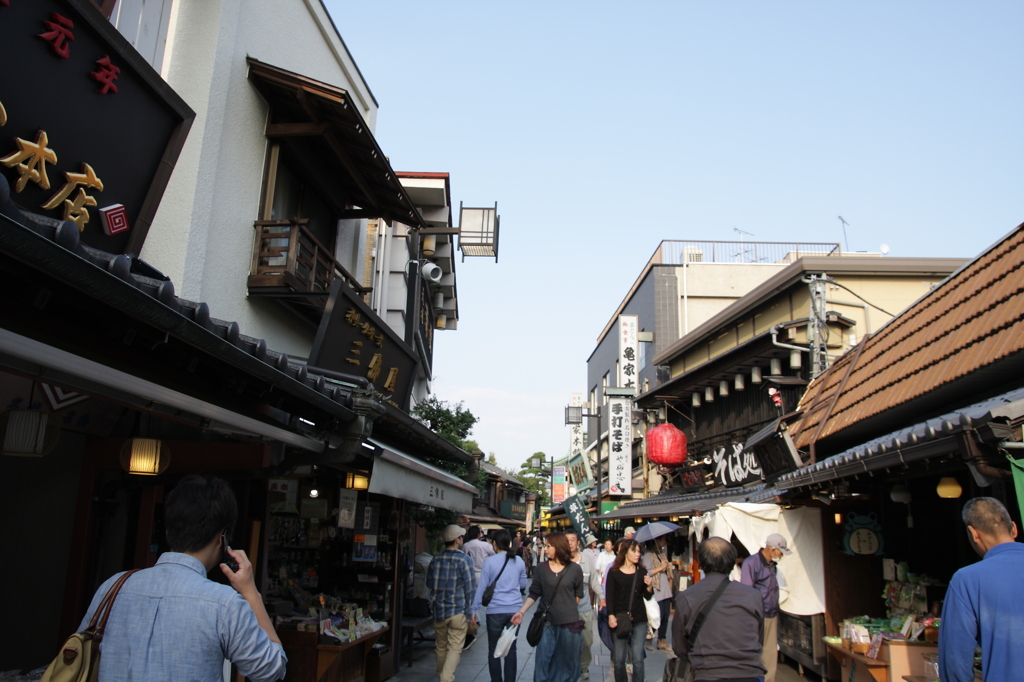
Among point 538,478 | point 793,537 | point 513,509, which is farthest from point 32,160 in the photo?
point 538,478

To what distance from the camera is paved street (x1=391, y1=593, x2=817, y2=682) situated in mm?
10336

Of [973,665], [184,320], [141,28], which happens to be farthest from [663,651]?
[141,28]

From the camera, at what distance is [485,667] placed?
35.9 ft

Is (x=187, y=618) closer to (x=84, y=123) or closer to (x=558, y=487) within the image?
(x=84, y=123)

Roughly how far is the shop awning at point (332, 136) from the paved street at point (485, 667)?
7.87 meters

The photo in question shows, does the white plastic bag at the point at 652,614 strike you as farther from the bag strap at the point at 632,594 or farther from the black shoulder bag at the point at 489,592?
the black shoulder bag at the point at 489,592

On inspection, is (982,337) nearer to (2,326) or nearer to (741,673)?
(741,673)

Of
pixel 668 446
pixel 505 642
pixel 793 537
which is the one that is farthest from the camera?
pixel 668 446

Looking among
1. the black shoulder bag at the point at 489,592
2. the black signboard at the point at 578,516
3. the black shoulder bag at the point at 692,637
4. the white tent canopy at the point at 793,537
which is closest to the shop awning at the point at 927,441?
the black shoulder bag at the point at 692,637

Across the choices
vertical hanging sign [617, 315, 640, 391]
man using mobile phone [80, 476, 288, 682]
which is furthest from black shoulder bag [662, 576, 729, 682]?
vertical hanging sign [617, 315, 640, 391]

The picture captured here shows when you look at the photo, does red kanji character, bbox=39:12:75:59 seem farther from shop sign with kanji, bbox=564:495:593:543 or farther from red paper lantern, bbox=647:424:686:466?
red paper lantern, bbox=647:424:686:466

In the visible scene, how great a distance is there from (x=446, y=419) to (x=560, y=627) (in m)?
9.87

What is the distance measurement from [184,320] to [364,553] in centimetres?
783

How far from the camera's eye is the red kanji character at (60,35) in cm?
541
